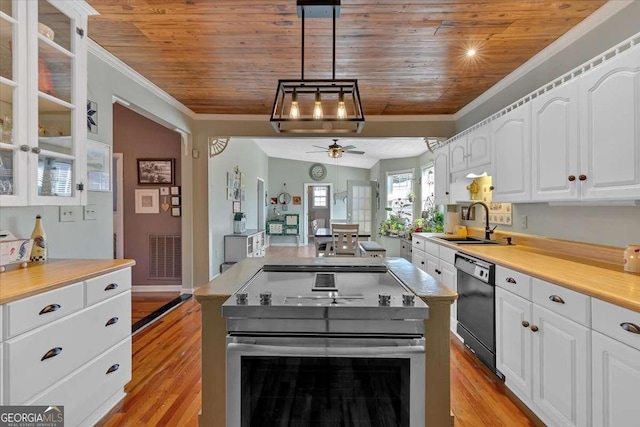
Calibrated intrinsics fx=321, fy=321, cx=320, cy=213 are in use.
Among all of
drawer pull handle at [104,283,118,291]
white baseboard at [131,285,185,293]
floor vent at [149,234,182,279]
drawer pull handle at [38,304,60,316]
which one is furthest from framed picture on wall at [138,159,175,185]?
drawer pull handle at [38,304,60,316]

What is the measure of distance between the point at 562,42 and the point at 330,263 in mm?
2482

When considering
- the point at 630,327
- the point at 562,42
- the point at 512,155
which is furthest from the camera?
the point at 512,155

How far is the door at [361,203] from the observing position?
8.95m

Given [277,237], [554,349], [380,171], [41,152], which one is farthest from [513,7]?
[277,237]

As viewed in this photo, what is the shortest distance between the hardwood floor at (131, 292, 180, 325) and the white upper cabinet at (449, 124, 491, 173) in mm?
3985

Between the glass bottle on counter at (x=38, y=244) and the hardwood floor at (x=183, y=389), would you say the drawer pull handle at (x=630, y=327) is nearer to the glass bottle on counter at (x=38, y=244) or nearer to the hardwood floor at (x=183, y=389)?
the hardwood floor at (x=183, y=389)

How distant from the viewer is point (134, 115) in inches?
184

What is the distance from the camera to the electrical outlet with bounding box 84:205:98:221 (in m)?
2.50

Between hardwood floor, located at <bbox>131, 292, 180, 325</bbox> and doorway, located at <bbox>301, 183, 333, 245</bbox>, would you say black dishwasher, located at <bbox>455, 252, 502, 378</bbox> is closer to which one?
hardwood floor, located at <bbox>131, 292, 180, 325</bbox>

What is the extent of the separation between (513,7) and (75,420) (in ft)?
11.5

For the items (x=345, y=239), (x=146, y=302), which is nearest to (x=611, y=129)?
(x=345, y=239)

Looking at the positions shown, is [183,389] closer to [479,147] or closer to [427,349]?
[427,349]

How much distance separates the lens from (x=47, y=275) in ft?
5.28

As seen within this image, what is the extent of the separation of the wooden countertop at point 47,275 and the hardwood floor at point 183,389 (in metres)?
0.92
